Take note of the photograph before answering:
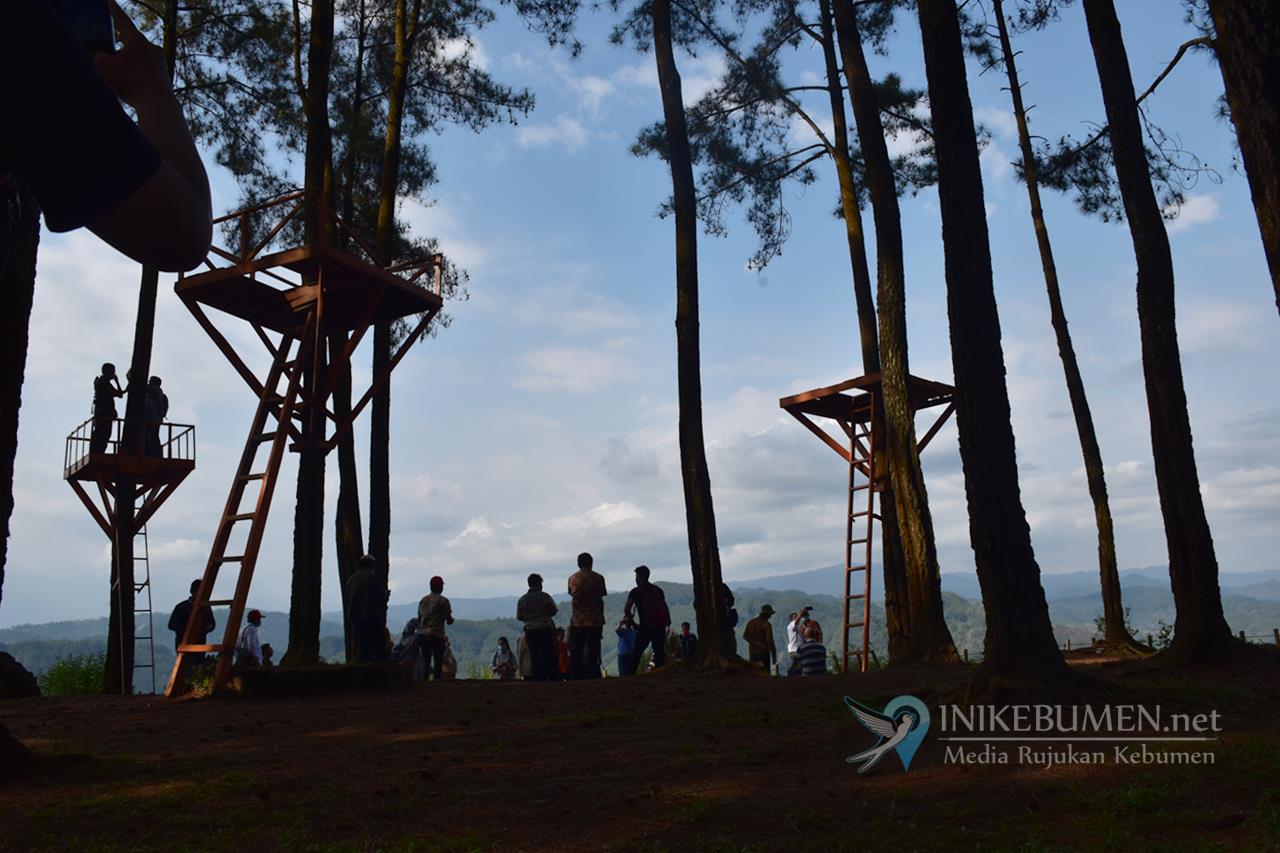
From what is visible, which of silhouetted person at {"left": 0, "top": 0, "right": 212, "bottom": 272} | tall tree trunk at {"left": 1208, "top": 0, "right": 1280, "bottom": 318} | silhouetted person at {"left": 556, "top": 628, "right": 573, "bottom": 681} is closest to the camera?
silhouetted person at {"left": 0, "top": 0, "right": 212, "bottom": 272}

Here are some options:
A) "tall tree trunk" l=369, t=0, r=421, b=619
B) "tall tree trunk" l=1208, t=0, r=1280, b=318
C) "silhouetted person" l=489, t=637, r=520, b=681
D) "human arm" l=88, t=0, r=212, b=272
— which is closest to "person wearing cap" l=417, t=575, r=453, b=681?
"tall tree trunk" l=369, t=0, r=421, b=619

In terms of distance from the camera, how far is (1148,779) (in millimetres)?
4668

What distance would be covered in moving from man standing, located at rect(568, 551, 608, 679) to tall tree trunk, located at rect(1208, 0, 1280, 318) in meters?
10.1

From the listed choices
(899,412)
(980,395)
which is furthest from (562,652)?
(980,395)

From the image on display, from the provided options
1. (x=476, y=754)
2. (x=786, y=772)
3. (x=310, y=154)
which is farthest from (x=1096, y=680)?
(x=310, y=154)

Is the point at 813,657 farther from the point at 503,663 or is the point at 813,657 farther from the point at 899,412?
the point at 503,663

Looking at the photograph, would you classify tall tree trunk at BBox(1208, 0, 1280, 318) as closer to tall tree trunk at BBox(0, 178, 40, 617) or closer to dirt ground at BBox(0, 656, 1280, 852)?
dirt ground at BBox(0, 656, 1280, 852)

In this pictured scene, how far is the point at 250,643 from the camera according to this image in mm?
16406

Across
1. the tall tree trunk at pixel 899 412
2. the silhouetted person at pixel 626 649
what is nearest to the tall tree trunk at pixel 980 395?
the tall tree trunk at pixel 899 412

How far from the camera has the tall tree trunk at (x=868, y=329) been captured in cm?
1406

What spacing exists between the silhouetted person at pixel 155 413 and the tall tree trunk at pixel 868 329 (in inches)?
443

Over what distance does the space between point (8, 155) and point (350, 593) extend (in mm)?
12098

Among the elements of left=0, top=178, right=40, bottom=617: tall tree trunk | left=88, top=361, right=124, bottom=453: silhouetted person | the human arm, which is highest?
left=88, top=361, right=124, bottom=453: silhouetted person

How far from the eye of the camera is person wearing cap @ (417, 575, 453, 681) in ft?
48.4
